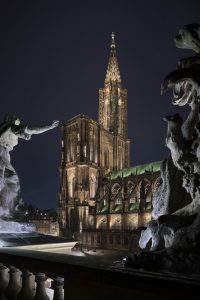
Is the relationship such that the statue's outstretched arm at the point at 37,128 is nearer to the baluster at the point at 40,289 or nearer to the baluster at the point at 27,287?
the baluster at the point at 27,287

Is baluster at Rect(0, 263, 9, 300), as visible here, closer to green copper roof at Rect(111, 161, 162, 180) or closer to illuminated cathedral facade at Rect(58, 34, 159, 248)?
illuminated cathedral facade at Rect(58, 34, 159, 248)

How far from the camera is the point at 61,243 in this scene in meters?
6.25

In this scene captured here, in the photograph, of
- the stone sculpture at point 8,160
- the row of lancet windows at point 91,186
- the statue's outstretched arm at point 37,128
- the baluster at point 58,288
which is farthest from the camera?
the row of lancet windows at point 91,186

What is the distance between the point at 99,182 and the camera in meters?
74.6

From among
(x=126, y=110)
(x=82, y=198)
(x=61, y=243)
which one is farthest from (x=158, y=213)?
(x=126, y=110)

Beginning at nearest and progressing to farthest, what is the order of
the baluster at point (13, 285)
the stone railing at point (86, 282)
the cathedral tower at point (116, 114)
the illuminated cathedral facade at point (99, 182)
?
1. the stone railing at point (86, 282)
2. the baluster at point (13, 285)
3. the illuminated cathedral facade at point (99, 182)
4. the cathedral tower at point (116, 114)

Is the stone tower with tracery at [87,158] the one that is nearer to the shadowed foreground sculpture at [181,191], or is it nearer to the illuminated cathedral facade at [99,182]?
the illuminated cathedral facade at [99,182]

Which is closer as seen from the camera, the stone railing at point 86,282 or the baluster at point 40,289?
the stone railing at point 86,282

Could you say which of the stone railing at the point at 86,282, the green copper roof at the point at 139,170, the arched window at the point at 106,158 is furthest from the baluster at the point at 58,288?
the arched window at the point at 106,158

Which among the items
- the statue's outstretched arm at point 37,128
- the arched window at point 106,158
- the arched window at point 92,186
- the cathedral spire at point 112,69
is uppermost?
the cathedral spire at point 112,69

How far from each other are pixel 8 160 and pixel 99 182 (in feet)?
221

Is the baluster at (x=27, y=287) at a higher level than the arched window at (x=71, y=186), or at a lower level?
lower

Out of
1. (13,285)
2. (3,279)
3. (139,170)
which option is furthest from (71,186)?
(13,285)

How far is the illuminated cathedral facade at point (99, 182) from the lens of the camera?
6166 cm
